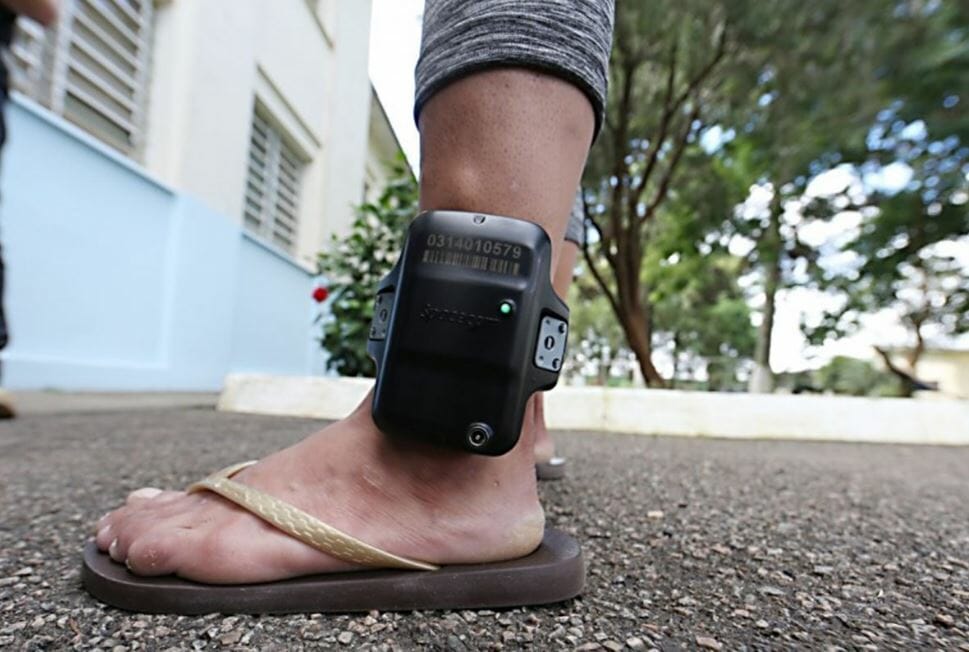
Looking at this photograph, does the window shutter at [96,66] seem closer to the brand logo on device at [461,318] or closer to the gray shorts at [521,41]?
the gray shorts at [521,41]

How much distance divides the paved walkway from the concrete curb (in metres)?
1.08

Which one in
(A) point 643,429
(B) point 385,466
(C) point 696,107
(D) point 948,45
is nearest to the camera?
(B) point 385,466

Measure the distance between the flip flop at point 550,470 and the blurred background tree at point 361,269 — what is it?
1.96 meters

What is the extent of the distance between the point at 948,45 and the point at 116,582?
4.40 meters

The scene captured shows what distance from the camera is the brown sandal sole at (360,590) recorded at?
492mm

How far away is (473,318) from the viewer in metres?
0.50

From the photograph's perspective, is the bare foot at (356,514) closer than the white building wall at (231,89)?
Yes

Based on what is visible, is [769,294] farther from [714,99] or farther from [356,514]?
[356,514]

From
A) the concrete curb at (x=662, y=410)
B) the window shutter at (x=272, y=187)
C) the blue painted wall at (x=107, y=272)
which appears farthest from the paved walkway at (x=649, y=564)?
the window shutter at (x=272, y=187)

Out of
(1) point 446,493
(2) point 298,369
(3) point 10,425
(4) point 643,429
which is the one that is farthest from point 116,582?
(2) point 298,369

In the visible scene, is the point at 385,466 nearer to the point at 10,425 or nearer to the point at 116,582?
the point at 116,582

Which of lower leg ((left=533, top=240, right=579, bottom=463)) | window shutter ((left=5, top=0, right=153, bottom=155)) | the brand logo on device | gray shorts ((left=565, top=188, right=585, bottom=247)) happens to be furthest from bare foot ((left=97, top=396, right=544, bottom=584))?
window shutter ((left=5, top=0, right=153, bottom=155))

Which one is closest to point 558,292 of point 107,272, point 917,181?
point 107,272

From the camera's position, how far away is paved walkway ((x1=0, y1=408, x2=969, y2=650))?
463 mm
